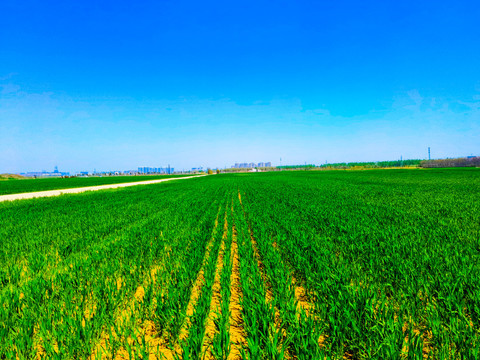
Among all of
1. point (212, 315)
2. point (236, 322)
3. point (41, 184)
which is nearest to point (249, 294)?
point (236, 322)

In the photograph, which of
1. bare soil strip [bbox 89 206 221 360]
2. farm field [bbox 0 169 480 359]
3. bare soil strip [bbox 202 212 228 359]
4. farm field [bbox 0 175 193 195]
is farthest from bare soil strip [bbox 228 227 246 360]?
farm field [bbox 0 175 193 195]

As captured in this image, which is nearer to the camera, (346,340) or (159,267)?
(346,340)

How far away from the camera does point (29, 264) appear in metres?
5.07

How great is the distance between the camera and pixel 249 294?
3.39 metres

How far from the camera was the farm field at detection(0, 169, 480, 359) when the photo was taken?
95.3 inches

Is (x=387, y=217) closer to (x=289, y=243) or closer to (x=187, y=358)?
(x=289, y=243)

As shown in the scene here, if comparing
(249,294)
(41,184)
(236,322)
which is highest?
(41,184)

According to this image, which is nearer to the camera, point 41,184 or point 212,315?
point 212,315

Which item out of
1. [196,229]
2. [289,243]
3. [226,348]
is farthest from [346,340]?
[196,229]

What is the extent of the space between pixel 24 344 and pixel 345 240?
6.36 meters

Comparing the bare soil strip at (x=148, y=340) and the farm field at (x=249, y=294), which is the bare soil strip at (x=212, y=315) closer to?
the farm field at (x=249, y=294)

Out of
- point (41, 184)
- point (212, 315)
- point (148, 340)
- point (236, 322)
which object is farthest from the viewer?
point (41, 184)

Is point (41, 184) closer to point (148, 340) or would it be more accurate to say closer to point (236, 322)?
point (148, 340)

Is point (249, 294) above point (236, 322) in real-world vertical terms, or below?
above
